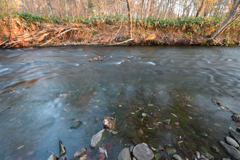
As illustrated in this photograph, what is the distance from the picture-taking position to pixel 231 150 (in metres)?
1.59

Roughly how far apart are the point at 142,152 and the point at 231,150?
1294mm

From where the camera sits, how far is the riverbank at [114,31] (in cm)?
1186

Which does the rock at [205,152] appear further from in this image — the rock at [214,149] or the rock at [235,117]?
the rock at [235,117]

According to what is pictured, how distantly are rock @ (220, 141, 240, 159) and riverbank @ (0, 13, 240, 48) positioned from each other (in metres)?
11.6

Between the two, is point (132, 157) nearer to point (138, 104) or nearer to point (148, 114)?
point (148, 114)

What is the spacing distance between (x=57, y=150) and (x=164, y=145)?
1651 mm

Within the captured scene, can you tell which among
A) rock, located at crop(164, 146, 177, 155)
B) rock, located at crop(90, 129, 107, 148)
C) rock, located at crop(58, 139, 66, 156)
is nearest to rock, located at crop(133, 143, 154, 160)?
rock, located at crop(164, 146, 177, 155)

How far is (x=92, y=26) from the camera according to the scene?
14.1 metres

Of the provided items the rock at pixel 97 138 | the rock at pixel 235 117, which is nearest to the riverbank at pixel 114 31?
the rock at pixel 235 117

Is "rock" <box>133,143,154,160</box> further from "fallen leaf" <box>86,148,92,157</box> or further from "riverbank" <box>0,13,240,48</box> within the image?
"riverbank" <box>0,13,240,48</box>

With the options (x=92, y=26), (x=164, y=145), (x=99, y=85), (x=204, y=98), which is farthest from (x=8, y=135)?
(x=92, y=26)

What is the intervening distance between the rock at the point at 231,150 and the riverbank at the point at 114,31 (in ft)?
37.9

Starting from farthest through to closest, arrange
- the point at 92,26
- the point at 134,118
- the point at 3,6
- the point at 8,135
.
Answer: the point at 92,26 → the point at 3,6 → the point at 134,118 → the point at 8,135

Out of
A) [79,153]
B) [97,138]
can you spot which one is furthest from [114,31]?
[79,153]
